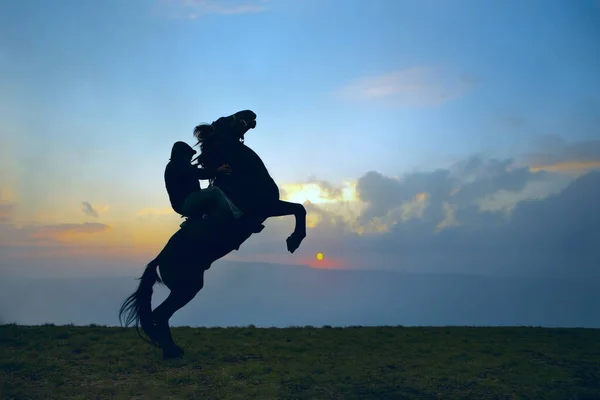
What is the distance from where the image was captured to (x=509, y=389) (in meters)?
7.69

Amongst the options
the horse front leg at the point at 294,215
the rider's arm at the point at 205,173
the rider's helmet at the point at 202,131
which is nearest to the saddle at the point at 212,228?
the horse front leg at the point at 294,215

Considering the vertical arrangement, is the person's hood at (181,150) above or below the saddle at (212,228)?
above

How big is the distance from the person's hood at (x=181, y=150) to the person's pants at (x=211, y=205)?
0.71m

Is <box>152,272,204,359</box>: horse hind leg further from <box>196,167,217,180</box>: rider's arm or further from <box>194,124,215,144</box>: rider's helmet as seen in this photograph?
<box>194,124,215,144</box>: rider's helmet

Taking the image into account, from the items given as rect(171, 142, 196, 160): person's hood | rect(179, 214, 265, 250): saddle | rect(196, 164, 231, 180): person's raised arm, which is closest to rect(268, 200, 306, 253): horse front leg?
rect(179, 214, 265, 250): saddle

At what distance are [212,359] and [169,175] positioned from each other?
3.20m

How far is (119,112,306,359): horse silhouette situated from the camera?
880 centimetres

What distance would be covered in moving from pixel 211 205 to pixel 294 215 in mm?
1435

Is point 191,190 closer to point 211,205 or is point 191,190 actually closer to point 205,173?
point 205,173

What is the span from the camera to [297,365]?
Answer: 340 inches

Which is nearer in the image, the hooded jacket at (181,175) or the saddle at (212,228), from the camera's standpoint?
Result: the saddle at (212,228)

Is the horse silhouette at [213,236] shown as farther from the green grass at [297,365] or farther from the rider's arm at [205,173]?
the green grass at [297,365]

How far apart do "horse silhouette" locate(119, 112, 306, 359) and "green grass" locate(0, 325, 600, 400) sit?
0.80 meters

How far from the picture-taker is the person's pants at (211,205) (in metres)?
8.56
